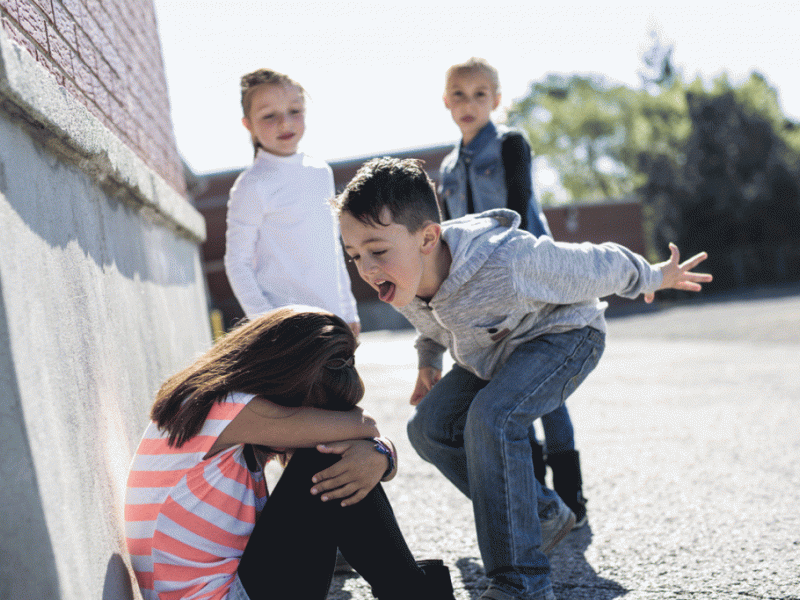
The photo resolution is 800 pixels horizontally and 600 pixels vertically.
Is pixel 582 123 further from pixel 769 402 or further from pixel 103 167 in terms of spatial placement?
pixel 103 167

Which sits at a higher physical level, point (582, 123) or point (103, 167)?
point (582, 123)

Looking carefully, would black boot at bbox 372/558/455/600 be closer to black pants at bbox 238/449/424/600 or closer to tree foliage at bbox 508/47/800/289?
black pants at bbox 238/449/424/600

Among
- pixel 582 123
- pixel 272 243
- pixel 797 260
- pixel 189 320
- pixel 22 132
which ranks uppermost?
pixel 582 123

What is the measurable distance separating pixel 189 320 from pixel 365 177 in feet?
7.49

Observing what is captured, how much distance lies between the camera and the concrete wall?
148cm

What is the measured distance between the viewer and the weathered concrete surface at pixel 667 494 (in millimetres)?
2545

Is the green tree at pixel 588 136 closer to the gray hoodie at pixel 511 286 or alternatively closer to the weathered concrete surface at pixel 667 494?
the weathered concrete surface at pixel 667 494

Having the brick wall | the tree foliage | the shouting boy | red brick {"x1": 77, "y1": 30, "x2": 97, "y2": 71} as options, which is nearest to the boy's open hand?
the shouting boy

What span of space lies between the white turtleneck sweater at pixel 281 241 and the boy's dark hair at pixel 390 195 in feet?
2.21

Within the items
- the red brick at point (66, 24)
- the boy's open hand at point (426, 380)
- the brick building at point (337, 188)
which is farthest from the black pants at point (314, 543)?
the brick building at point (337, 188)

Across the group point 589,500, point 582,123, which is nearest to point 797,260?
point 582,123

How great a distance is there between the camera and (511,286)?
2428 mm

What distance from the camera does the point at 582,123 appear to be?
158 ft

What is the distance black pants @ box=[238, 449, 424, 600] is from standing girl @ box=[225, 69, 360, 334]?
1287 mm
